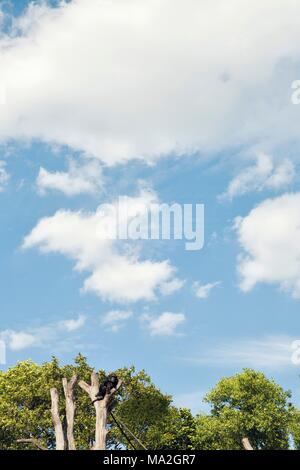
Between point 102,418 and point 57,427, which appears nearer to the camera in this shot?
point 102,418

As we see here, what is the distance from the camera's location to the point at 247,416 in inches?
2085

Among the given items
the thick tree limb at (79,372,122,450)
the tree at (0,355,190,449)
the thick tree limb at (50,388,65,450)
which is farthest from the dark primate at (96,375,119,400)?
the tree at (0,355,190,449)

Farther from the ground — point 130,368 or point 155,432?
point 130,368

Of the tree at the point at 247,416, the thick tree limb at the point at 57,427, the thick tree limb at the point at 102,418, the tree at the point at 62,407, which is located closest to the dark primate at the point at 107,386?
the thick tree limb at the point at 102,418

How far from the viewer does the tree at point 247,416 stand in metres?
52.7

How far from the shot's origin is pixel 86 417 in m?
50.0

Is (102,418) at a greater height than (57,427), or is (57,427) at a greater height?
(102,418)

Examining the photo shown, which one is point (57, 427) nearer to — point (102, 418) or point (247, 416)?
point (102, 418)

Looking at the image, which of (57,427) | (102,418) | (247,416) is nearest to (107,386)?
(102,418)

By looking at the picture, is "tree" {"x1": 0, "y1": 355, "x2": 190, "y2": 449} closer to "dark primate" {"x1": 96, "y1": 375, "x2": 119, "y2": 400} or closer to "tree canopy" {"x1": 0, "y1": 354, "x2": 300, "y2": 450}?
"tree canopy" {"x1": 0, "y1": 354, "x2": 300, "y2": 450}

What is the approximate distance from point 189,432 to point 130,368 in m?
9.71
